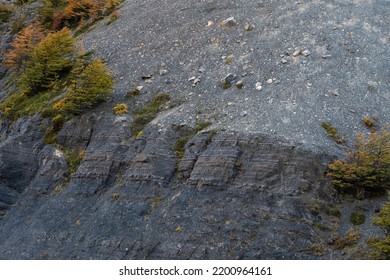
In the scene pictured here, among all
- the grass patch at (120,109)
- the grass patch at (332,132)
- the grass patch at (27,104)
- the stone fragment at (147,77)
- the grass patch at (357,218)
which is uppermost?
the grass patch at (27,104)

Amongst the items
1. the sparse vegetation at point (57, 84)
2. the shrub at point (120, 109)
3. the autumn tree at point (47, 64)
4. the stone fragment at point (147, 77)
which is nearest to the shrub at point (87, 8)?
the sparse vegetation at point (57, 84)

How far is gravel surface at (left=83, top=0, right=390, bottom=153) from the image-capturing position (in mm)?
22734

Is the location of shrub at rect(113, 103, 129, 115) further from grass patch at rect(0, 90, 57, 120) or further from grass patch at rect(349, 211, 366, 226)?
grass patch at rect(349, 211, 366, 226)

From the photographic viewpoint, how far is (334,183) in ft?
65.2

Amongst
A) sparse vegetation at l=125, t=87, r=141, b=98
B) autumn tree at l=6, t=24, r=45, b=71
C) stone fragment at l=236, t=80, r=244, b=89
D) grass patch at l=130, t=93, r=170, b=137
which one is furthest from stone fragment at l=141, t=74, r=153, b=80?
autumn tree at l=6, t=24, r=45, b=71

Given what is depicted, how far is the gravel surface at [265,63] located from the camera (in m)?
22.7

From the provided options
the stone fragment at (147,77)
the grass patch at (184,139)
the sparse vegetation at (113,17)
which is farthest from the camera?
the sparse vegetation at (113,17)

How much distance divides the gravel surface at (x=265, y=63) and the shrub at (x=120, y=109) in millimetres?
823

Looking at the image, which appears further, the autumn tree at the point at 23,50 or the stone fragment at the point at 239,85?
the autumn tree at the point at 23,50

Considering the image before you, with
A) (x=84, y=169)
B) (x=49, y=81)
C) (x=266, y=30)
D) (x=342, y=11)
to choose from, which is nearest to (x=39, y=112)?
(x=49, y=81)

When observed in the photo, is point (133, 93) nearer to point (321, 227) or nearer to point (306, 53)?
point (306, 53)

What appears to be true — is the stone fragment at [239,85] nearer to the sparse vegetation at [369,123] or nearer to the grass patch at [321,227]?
the sparse vegetation at [369,123]

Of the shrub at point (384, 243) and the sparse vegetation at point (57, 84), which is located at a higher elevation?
the sparse vegetation at point (57, 84)

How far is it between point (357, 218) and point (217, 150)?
247 inches
